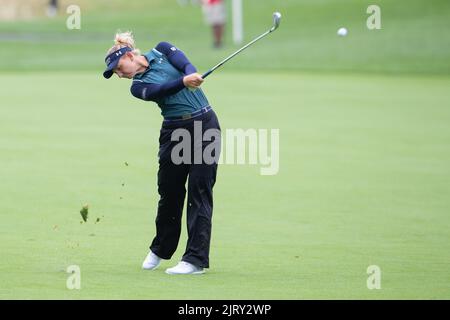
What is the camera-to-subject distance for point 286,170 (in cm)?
1775

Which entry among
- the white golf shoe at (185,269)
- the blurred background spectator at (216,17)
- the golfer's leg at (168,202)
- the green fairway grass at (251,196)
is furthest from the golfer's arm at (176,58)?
the blurred background spectator at (216,17)

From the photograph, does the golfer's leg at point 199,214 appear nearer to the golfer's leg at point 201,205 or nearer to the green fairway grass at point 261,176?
the golfer's leg at point 201,205

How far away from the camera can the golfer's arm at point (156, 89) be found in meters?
10.1

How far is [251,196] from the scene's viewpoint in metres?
15.6

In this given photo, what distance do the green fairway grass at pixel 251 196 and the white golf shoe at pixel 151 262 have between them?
0.31 ft

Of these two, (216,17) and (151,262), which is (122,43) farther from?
(216,17)

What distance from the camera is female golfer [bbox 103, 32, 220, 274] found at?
10.4m

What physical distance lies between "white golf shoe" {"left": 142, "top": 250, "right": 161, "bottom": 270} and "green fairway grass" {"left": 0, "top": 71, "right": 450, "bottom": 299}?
3.7 inches

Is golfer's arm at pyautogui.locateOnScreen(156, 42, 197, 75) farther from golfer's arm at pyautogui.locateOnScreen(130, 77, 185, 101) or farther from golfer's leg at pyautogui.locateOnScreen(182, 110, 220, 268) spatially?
golfer's leg at pyautogui.locateOnScreen(182, 110, 220, 268)

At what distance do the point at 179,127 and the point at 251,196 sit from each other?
5.23 metres

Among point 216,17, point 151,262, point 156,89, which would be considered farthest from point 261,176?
point 216,17

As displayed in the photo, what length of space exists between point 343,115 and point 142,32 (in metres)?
18.5

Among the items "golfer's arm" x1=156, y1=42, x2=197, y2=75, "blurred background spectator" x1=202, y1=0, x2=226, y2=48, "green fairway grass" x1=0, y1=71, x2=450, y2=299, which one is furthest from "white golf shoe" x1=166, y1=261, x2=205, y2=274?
"blurred background spectator" x1=202, y1=0, x2=226, y2=48

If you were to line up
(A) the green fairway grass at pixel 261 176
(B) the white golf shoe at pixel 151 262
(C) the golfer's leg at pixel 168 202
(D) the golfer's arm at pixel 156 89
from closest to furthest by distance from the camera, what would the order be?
(D) the golfer's arm at pixel 156 89
(A) the green fairway grass at pixel 261 176
(C) the golfer's leg at pixel 168 202
(B) the white golf shoe at pixel 151 262
